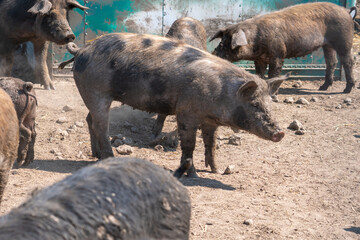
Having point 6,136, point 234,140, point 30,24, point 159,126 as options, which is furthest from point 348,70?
point 6,136

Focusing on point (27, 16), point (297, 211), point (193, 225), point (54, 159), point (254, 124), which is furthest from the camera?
point (27, 16)

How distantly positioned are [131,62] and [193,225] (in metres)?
2.12

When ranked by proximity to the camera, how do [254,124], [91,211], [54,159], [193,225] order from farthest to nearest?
[54,159] < [254,124] < [193,225] < [91,211]

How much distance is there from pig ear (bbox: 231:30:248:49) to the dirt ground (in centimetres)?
120

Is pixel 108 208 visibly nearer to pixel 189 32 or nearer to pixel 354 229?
pixel 354 229

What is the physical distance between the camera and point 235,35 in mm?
9578

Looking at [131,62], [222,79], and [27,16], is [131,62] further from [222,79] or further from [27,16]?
[27,16]

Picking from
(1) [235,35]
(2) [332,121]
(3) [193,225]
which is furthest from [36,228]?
(1) [235,35]

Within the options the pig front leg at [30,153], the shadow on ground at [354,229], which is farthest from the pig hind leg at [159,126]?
the shadow on ground at [354,229]

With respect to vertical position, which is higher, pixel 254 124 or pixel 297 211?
pixel 254 124

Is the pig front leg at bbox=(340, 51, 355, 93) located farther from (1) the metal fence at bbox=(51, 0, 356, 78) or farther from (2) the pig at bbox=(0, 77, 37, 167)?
(2) the pig at bbox=(0, 77, 37, 167)

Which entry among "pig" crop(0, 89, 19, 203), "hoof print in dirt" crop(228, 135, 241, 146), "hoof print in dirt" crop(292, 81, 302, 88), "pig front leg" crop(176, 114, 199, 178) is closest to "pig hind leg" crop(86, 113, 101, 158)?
"pig front leg" crop(176, 114, 199, 178)

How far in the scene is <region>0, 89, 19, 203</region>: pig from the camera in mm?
4160

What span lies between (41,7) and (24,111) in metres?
2.56
